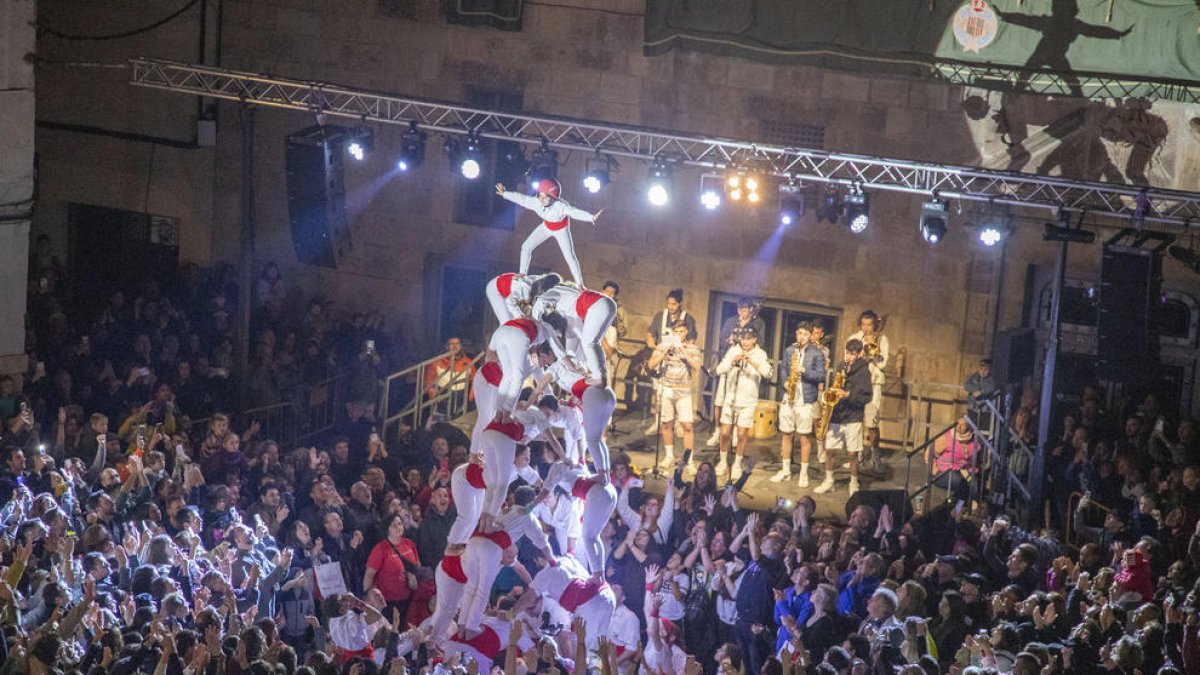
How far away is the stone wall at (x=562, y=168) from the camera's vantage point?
64.7 ft

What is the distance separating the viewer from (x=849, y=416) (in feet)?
58.0

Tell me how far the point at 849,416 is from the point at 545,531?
568cm

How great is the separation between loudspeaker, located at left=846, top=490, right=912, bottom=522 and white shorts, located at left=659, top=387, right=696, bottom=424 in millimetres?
2217

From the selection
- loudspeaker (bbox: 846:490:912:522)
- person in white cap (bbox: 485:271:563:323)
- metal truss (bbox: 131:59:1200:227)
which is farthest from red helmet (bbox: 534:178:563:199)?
loudspeaker (bbox: 846:490:912:522)

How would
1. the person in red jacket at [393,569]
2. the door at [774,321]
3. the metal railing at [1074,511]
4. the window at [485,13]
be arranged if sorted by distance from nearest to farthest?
the person in red jacket at [393,569] < the metal railing at [1074,511] < the door at [774,321] < the window at [485,13]

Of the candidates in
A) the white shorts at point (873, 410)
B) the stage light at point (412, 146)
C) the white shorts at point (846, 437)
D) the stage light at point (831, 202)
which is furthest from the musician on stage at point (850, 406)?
the stage light at point (412, 146)

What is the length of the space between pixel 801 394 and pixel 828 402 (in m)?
0.33

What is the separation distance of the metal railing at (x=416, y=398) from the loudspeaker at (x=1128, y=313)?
24.2ft

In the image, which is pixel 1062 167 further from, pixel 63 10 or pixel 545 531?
pixel 63 10

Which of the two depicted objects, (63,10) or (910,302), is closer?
(910,302)

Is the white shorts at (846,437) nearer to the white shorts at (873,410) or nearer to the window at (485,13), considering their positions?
the white shorts at (873,410)

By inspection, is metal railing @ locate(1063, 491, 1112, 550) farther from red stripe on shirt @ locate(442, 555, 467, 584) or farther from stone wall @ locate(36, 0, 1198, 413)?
red stripe on shirt @ locate(442, 555, 467, 584)

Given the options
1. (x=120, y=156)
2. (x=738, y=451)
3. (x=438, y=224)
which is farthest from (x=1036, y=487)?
(x=120, y=156)

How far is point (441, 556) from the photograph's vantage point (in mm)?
14023
